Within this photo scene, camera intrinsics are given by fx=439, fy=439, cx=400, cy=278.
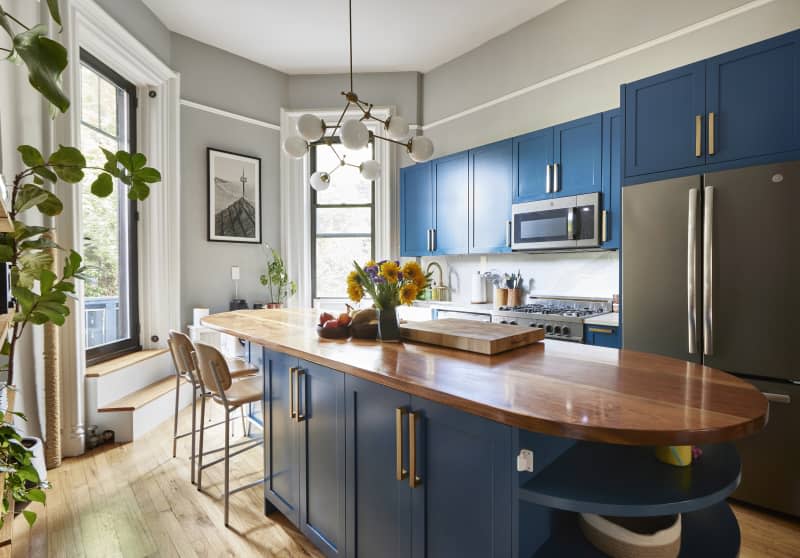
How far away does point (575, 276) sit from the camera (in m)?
3.69

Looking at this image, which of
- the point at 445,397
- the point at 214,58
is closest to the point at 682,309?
the point at 445,397

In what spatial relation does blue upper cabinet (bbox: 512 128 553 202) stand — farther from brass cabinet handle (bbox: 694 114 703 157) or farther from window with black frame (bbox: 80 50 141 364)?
window with black frame (bbox: 80 50 141 364)

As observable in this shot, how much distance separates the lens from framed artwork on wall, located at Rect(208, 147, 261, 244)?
14.5 feet

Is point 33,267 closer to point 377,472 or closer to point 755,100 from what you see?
point 377,472

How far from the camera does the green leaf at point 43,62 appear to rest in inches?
26.4

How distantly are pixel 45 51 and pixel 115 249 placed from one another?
11.4 ft

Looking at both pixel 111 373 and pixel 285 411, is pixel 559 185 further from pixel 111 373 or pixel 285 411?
pixel 111 373

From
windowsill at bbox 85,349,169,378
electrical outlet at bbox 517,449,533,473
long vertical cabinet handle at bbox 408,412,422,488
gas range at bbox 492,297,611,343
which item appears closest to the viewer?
electrical outlet at bbox 517,449,533,473

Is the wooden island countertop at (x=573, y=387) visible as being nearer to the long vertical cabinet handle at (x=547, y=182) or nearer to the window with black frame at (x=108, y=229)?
the long vertical cabinet handle at (x=547, y=182)

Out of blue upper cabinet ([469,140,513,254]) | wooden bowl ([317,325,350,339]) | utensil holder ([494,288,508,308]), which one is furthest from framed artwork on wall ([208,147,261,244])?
wooden bowl ([317,325,350,339])

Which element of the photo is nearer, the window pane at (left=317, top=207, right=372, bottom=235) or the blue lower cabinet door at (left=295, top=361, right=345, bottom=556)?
the blue lower cabinet door at (left=295, top=361, right=345, bottom=556)

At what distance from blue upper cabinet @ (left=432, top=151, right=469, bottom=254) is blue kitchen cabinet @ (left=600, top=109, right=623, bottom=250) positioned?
1304 millimetres

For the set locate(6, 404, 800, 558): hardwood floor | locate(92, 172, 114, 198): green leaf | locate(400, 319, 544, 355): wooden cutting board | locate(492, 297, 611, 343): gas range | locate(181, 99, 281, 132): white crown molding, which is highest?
locate(181, 99, 281, 132): white crown molding

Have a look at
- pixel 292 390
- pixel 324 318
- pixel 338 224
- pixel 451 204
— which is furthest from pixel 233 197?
pixel 292 390
